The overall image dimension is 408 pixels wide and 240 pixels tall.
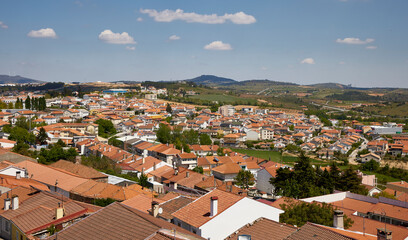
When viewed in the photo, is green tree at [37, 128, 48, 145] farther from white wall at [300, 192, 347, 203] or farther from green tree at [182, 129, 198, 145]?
white wall at [300, 192, 347, 203]

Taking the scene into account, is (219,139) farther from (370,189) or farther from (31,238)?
(31,238)

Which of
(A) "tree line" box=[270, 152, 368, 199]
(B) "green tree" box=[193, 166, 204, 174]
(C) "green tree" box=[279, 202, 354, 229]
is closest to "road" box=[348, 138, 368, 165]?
(B) "green tree" box=[193, 166, 204, 174]

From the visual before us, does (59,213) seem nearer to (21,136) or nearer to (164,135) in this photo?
(21,136)

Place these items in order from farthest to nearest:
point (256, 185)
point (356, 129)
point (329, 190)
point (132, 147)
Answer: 1. point (356, 129)
2. point (132, 147)
3. point (256, 185)
4. point (329, 190)

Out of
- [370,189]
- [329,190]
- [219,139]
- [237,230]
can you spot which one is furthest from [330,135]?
[237,230]

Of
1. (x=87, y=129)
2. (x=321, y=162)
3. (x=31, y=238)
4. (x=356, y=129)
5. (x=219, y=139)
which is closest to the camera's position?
(x=31, y=238)

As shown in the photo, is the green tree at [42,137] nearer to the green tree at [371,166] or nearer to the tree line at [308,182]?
the tree line at [308,182]
